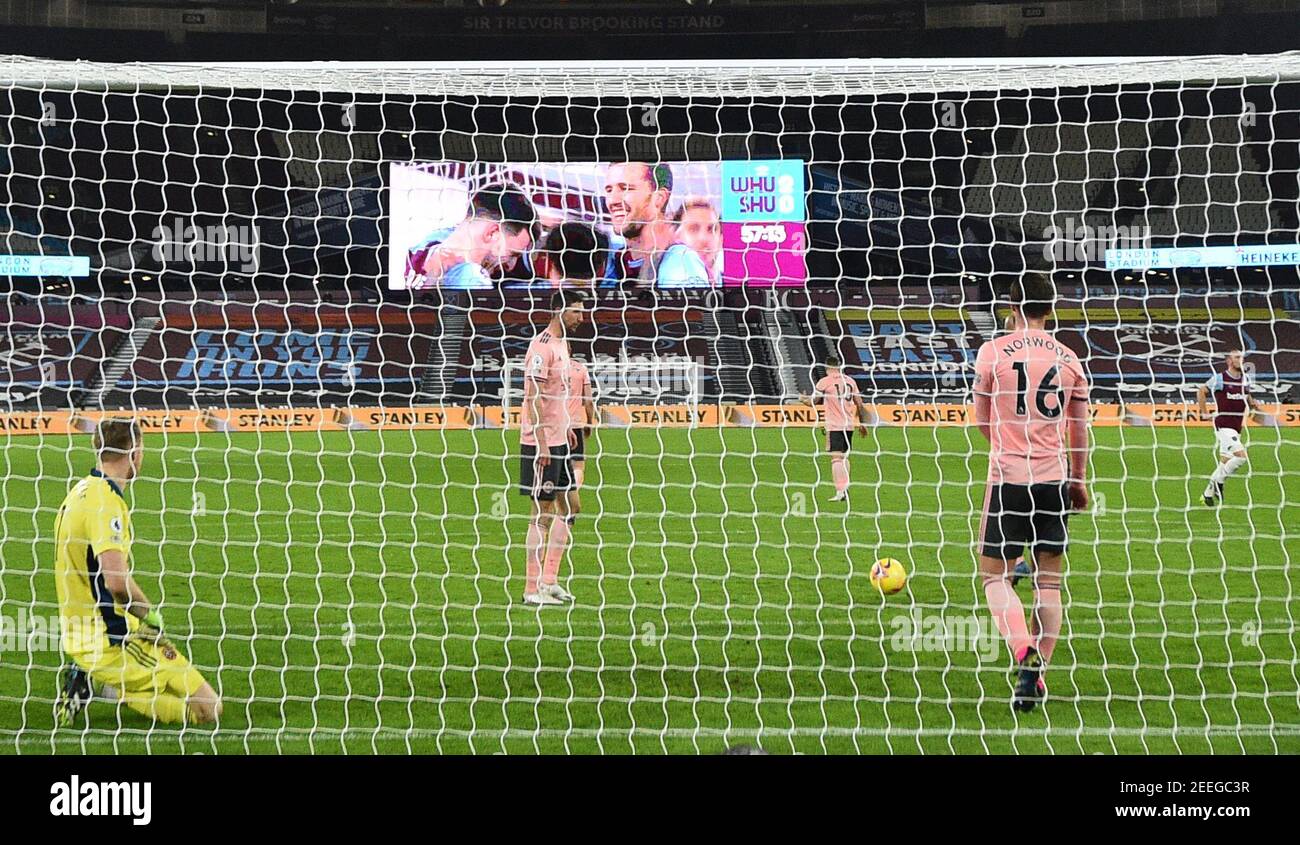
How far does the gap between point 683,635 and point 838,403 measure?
20.1 feet

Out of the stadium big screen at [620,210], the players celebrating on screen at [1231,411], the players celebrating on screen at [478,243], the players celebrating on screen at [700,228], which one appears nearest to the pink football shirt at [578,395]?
the players celebrating on screen at [1231,411]

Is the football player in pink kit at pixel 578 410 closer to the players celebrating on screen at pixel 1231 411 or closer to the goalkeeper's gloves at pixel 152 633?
the goalkeeper's gloves at pixel 152 633

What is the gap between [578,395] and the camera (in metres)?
7.54

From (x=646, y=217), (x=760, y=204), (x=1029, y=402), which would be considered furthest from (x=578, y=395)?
(x=760, y=204)

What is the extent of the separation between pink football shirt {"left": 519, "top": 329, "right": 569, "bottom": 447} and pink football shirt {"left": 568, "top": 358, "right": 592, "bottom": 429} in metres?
0.18

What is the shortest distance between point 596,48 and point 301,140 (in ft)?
25.8

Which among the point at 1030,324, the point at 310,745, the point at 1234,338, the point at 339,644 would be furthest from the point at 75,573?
the point at 1234,338

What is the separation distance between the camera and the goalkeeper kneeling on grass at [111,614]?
4996 millimetres

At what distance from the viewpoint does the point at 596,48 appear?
107 ft

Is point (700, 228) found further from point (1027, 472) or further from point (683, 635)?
point (1027, 472)

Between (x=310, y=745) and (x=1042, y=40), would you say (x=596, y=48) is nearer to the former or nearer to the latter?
(x=1042, y=40)

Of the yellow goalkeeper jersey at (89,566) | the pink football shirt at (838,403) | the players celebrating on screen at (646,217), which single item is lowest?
the yellow goalkeeper jersey at (89,566)

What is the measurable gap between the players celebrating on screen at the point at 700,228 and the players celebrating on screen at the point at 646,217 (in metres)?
0.15

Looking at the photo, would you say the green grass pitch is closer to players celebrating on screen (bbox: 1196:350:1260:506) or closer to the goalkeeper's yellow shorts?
the goalkeeper's yellow shorts
